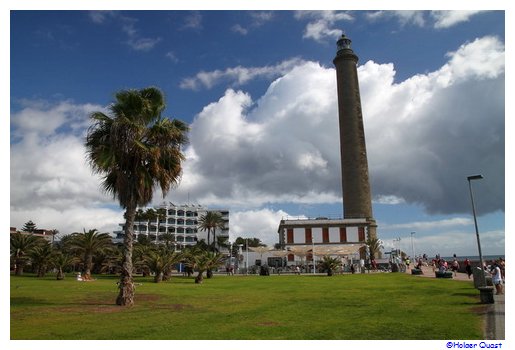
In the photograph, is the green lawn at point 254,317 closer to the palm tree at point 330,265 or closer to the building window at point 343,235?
the palm tree at point 330,265

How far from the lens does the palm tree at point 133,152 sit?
16.8m

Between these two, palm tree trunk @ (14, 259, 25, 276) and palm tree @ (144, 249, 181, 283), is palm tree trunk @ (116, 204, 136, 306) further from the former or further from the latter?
palm tree trunk @ (14, 259, 25, 276)

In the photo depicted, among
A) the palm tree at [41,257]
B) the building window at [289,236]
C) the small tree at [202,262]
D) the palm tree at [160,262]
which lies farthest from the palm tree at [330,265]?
the building window at [289,236]

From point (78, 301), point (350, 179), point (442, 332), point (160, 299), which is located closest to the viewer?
point (442, 332)

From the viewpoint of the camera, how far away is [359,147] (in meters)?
70.4

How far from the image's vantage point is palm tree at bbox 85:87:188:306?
16844 mm

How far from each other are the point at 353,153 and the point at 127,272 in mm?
57594

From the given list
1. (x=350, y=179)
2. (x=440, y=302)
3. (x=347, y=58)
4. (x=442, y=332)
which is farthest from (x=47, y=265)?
(x=347, y=58)

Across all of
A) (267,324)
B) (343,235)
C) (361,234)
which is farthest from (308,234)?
(267,324)

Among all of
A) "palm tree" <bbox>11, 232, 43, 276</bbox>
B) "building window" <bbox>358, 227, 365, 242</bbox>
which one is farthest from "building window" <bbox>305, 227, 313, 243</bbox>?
"palm tree" <bbox>11, 232, 43, 276</bbox>
